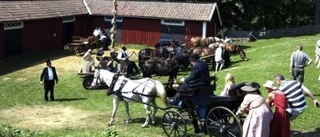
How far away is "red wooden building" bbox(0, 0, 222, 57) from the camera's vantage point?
31.2 meters

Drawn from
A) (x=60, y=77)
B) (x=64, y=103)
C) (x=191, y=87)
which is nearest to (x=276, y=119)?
(x=191, y=87)

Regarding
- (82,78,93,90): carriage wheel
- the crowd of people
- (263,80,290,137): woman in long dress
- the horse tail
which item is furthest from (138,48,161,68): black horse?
(263,80,290,137): woman in long dress

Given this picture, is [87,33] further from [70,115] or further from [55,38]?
[70,115]

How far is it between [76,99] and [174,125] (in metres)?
8.46

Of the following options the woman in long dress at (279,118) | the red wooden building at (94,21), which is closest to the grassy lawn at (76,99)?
the red wooden building at (94,21)

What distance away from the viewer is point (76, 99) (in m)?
20.4

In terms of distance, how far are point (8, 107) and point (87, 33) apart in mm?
20537

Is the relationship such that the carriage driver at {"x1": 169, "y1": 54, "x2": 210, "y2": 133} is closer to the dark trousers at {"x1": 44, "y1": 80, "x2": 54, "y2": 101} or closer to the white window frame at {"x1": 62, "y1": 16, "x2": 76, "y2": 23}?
the dark trousers at {"x1": 44, "y1": 80, "x2": 54, "y2": 101}

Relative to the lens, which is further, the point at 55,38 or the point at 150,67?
the point at 55,38

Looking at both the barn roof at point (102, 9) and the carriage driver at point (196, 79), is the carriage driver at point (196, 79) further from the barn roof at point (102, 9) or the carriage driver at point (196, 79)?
the barn roof at point (102, 9)

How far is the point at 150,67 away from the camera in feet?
71.5

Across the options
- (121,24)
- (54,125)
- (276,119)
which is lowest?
(54,125)

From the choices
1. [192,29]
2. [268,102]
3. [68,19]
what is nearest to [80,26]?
[68,19]

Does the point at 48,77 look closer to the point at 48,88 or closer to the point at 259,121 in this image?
the point at 48,88
